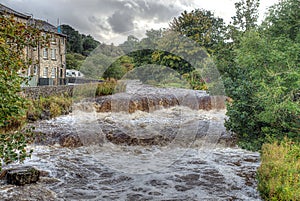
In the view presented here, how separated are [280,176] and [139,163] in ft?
13.9

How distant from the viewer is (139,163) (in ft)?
28.9

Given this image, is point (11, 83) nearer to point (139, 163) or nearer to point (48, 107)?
point (139, 163)

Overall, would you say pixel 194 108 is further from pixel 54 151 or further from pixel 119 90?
pixel 54 151

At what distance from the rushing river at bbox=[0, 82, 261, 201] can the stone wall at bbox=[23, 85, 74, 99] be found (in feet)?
7.67

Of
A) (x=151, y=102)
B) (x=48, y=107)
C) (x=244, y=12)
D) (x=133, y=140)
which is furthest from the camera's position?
(x=244, y=12)

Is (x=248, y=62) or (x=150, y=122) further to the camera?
(x=150, y=122)

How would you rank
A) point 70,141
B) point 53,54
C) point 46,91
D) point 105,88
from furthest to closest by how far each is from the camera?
point 53,54 < point 105,88 < point 46,91 < point 70,141

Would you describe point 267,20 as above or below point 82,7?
below

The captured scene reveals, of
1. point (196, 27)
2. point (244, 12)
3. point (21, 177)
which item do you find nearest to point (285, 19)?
point (21, 177)

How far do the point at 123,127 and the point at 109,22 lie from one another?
531cm

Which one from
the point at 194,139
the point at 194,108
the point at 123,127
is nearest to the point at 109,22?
the point at 123,127

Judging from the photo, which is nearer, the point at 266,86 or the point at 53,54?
the point at 266,86

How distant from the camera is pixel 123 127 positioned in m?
12.7

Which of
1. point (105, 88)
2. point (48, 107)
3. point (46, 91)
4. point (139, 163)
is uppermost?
point (105, 88)
